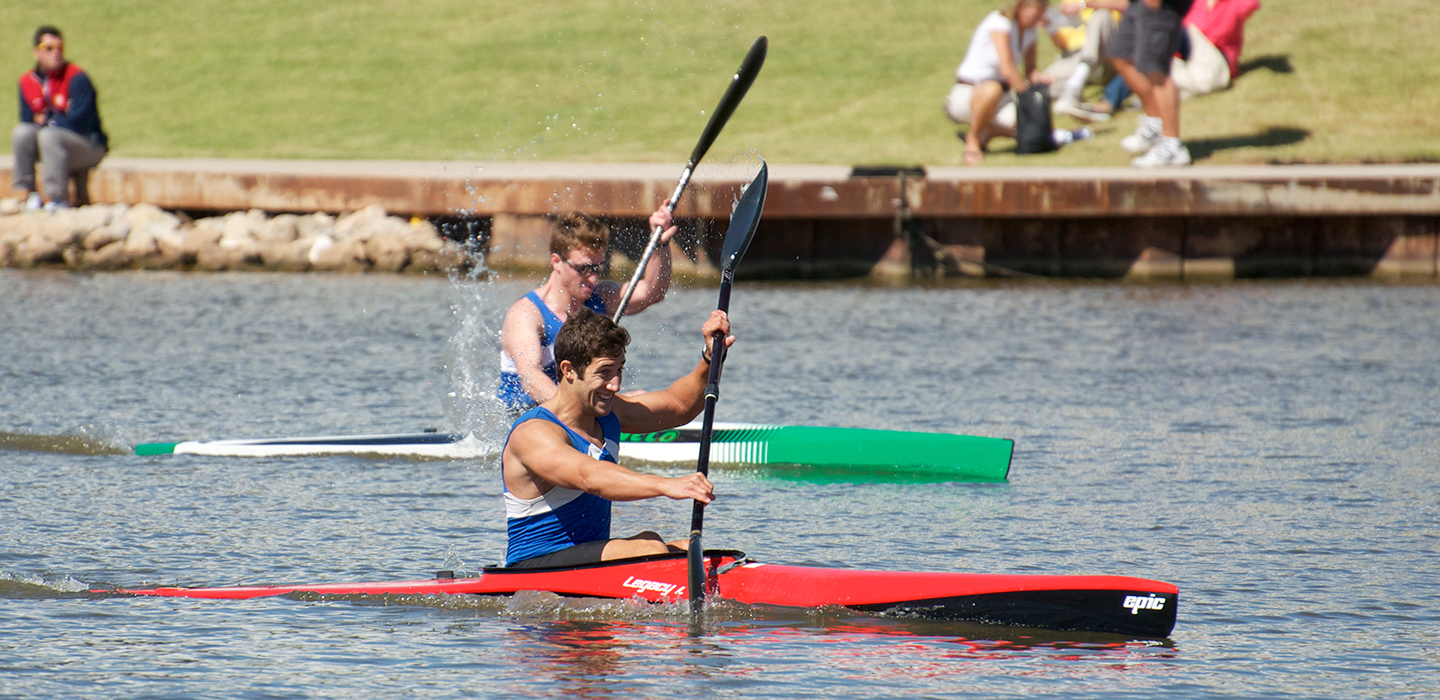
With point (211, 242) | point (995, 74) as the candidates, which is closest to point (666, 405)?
point (995, 74)

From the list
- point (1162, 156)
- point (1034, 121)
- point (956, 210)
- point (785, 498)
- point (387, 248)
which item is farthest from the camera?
point (1034, 121)

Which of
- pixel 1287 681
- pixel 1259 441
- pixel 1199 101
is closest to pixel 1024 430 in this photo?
pixel 1259 441

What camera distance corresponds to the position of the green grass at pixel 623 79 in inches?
701

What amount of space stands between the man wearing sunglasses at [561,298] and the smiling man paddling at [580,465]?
1.10m

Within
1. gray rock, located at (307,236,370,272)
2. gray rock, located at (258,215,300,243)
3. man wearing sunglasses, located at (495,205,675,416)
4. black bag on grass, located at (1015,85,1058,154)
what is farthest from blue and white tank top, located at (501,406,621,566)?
black bag on grass, located at (1015,85,1058,154)

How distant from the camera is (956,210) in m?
15.1

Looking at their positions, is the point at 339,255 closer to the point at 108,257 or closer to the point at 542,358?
the point at 108,257

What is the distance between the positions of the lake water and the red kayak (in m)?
0.06

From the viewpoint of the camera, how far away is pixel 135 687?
16.0ft

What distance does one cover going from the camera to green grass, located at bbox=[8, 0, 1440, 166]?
17.8 meters

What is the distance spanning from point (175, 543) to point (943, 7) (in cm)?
1883

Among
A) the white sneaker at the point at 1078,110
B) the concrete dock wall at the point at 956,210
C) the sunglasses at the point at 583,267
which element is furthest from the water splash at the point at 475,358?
the white sneaker at the point at 1078,110

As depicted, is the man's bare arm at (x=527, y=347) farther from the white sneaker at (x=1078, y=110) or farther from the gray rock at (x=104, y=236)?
the white sneaker at (x=1078, y=110)

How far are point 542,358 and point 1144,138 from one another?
10.6 meters
